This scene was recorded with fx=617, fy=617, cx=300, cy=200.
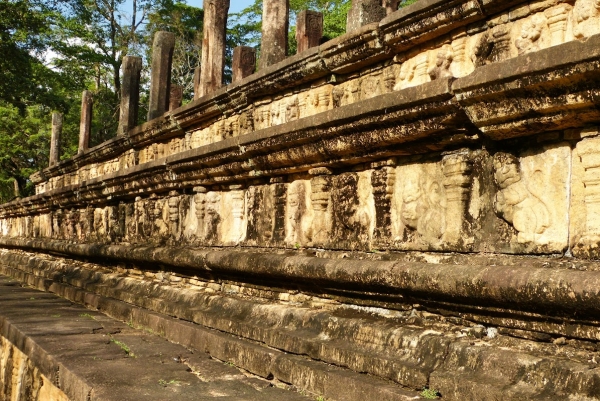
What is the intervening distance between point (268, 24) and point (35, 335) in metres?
3.14

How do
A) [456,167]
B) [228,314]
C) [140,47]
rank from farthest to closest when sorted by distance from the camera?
1. [140,47]
2. [228,314]
3. [456,167]

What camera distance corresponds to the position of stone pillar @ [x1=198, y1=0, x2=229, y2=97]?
6.64m

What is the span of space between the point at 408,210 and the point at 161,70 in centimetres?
577

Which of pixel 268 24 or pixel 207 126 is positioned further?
pixel 207 126

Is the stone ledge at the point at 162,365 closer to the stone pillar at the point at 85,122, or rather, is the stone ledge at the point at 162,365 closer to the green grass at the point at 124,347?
the green grass at the point at 124,347

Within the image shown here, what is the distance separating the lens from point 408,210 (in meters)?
3.17

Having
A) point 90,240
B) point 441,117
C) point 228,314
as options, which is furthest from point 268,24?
point 90,240

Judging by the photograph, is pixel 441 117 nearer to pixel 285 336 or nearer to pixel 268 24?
pixel 285 336

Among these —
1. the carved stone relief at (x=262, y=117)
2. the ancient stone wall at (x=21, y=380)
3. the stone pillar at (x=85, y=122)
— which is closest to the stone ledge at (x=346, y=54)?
the carved stone relief at (x=262, y=117)

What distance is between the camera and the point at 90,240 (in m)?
8.37

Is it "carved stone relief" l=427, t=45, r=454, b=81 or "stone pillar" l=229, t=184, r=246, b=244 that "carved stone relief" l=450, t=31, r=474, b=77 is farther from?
"stone pillar" l=229, t=184, r=246, b=244

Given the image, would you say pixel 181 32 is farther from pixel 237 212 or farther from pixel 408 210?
pixel 408 210

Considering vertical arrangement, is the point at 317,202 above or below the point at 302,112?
below

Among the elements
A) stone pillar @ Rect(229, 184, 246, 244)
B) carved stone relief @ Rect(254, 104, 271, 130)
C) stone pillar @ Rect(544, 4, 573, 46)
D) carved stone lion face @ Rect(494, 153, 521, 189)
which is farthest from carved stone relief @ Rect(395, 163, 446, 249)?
carved stone relief @ Rect(254, 104, 271, 130)
